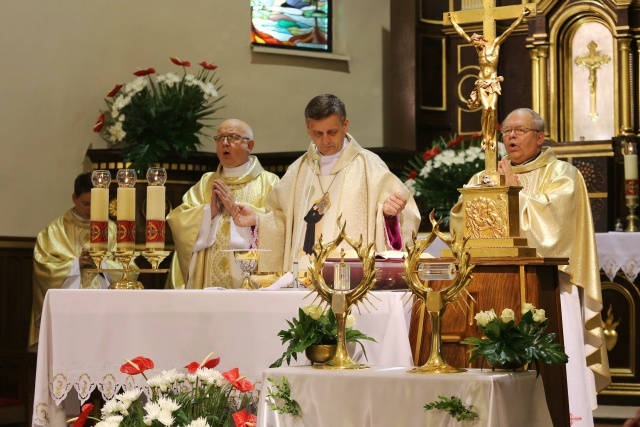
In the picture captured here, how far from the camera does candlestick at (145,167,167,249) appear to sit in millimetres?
5645

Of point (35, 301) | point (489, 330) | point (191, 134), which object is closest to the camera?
point (489, 330)

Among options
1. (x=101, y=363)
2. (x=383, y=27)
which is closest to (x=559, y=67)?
(x=383, y=27)

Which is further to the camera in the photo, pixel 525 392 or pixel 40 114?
pixel 40 114

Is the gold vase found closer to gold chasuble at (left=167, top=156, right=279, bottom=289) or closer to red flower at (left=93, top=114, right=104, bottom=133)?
gold chasuble at (left=167, top=156, right=279, bottom=289)

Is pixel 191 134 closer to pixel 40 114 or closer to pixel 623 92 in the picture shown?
pixel 40 114

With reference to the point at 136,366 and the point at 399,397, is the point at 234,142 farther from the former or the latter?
the point at 399,397

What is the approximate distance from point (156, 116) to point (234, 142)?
223cm

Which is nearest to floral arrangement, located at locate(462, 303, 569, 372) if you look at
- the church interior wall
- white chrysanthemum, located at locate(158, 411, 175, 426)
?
white chrysanthemum, located at locate(158, 411, 175, 426)

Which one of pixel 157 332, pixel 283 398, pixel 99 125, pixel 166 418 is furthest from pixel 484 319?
pixel 99 125

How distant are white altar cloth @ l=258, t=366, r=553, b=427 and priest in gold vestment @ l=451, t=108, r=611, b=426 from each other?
2111mm

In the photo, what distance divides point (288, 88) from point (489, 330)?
7.39 m

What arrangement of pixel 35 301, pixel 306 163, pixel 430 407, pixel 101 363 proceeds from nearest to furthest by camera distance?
1. pixel 430 407
2. pixel 101 363
3. pixel 306 163
4. pixel 35 301

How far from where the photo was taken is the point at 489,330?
410 centimetres

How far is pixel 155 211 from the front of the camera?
18.7 feet
